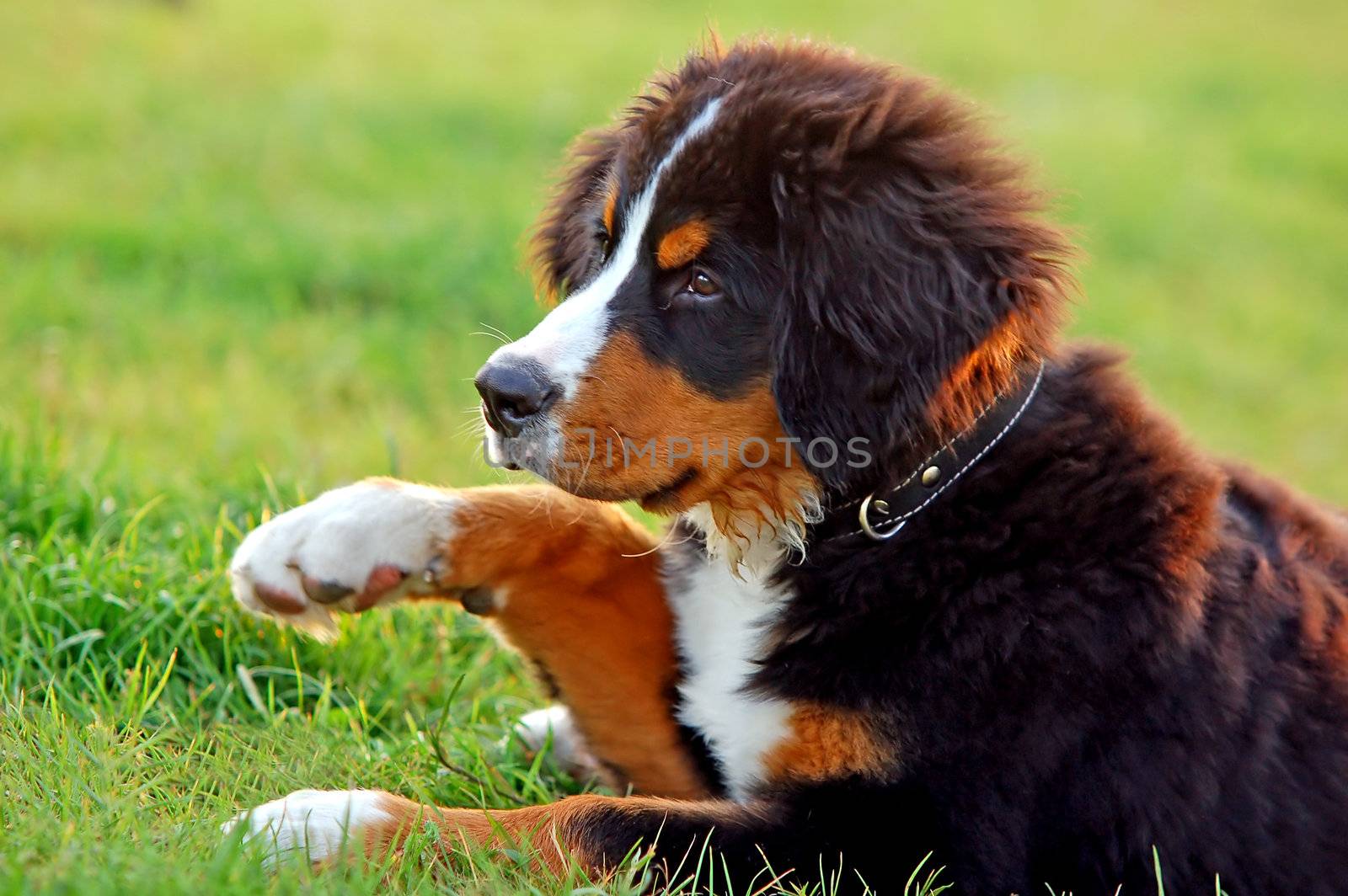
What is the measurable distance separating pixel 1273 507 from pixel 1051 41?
14458 millimetres

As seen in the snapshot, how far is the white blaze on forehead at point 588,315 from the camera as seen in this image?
2.70m

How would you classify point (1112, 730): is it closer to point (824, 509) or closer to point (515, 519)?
point (824, 509)

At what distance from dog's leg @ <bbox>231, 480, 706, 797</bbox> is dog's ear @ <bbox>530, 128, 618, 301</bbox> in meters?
0.62

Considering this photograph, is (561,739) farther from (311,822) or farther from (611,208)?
(611,208)

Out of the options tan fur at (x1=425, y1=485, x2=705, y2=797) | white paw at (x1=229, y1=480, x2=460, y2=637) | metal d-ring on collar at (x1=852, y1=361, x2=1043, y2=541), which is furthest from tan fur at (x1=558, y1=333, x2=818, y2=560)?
white paw at (x1=229, y1=480, x2=460, y2=637)

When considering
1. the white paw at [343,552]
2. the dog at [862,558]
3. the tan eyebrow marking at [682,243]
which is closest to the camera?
the dog at [862,558]

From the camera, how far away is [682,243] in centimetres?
280

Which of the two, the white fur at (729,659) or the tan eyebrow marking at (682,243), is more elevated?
the tan eyebrow marking at (682,243)

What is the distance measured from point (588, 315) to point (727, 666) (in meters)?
0.82

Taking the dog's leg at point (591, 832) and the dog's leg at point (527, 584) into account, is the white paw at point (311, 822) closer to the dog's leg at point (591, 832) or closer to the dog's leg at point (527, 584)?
the dog's leg at point (591, 832)

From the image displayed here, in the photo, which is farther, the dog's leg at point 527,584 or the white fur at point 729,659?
the dog's leg at point 527,584

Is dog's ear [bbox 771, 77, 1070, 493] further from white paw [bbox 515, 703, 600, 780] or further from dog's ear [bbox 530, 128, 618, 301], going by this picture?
white paw [bbox 515, 703, 600, 780]

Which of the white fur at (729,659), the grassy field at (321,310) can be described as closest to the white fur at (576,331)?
the white fur at (729,659)

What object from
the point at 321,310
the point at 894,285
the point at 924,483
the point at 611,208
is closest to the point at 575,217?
the point at 611,208
